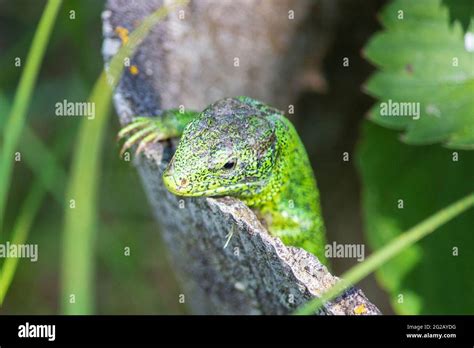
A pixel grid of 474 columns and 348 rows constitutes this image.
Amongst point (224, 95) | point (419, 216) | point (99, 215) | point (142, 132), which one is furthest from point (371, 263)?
point (99, 215)

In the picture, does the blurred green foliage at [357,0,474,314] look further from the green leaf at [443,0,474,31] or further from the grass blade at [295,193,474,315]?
the grass blade at [295,193,474,315]

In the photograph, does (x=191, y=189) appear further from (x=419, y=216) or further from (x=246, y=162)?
(x=419, y=216)

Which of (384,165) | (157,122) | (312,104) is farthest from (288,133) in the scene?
(312,104)

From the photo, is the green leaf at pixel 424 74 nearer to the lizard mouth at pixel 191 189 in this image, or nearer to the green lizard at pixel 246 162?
the green lizard at pixel 246 162

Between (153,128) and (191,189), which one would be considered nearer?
(191,189)

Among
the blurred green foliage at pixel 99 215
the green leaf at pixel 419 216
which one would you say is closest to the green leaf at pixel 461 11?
the green leaf at pixel 419 216
